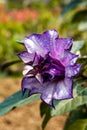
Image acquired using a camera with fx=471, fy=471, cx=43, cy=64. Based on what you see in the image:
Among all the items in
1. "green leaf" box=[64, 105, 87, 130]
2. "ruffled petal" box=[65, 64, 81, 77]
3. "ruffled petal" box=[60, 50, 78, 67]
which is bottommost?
"green leaf" box=[64, 105, 87, 130]

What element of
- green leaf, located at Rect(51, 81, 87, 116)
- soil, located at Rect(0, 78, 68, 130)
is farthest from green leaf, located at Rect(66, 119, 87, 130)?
soil, located at Rect(0, 78, 68, 130)

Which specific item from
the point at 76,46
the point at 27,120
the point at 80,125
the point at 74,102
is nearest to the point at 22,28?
the point at 27,120

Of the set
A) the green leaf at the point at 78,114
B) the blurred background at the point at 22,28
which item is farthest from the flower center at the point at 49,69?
the blurred background at the point at 22,28

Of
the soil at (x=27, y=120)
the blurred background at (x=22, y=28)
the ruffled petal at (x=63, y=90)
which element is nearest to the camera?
the ruffled petal at (x=63, y=90)

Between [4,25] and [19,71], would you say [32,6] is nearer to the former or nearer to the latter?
[4,25]

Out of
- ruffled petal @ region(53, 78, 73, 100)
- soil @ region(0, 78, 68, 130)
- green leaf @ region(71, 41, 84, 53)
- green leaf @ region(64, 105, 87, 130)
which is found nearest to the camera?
ruffled petal @ region(53, 78, 73, 100)

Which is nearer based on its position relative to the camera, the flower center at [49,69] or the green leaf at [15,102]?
the flower center at [49,69]

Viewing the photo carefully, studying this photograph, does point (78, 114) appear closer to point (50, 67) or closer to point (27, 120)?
point (50, 67)

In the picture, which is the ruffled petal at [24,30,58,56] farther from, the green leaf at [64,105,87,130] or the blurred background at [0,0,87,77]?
the blurred background at [0,0,87,77]

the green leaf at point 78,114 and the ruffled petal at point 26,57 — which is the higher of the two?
the ruffled petal at point 26,57

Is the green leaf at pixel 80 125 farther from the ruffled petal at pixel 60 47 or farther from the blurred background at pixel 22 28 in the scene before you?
the blurred background at pixel 22 28
